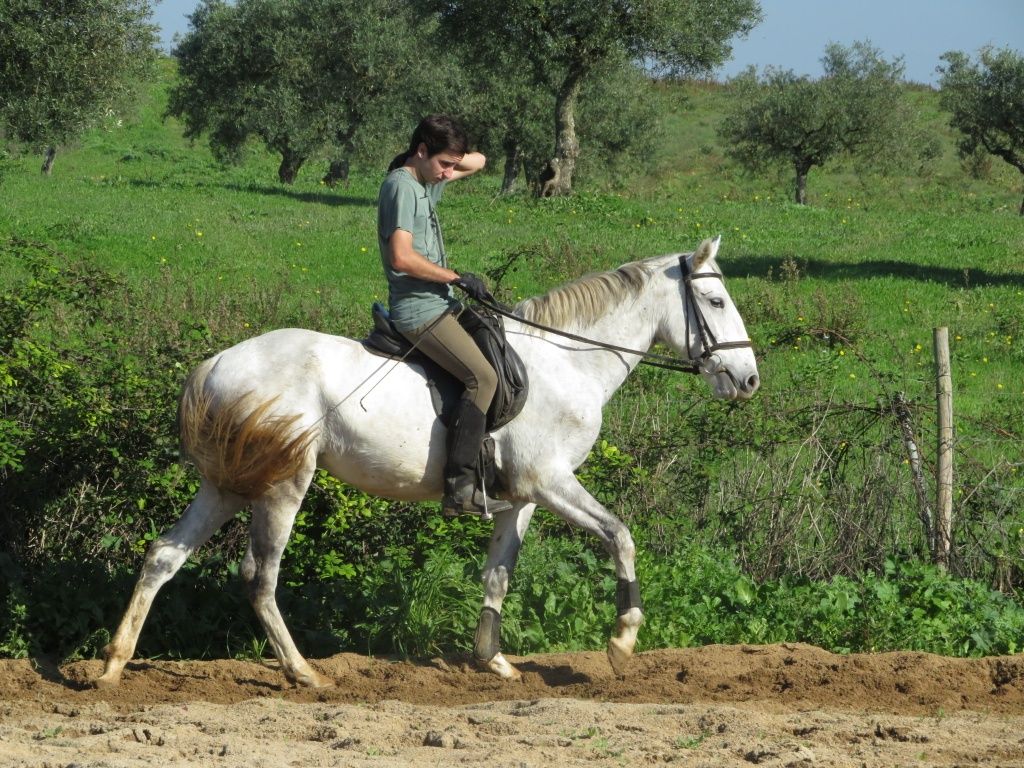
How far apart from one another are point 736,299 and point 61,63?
12.5 metres

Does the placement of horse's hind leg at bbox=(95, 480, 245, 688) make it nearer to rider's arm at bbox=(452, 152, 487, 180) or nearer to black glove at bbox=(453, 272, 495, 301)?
black glove at bbox=(453, 272, 495, 301)

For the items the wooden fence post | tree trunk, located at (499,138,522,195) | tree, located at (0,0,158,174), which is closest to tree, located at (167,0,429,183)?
tree trunk, located at (499,138,522,195)

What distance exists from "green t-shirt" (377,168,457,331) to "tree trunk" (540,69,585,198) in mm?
21411

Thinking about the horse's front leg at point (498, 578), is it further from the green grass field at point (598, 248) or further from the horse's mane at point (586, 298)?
the green grass field at point (598, 248)

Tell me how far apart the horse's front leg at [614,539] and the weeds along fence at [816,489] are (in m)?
1.84

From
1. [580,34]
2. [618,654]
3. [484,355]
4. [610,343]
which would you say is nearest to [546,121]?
[580,34]

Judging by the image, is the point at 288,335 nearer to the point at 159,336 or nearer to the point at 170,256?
the point at 159,336

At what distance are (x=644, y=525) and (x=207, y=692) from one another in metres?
3.43

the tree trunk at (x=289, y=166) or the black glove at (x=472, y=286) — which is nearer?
the black glove at (x=472, y=286)

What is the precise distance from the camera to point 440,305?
6160mm

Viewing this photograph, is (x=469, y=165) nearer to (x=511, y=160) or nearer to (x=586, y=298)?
(x=586, y=298)

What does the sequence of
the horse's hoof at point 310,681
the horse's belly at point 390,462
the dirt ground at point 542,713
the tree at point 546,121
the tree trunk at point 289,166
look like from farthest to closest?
the tree trunk at point 289,166 → the tree at point 546,121 → the horse's hoof at point 310,681 → the horse's belly at point 390,462 → the dirt ground at point 542,713

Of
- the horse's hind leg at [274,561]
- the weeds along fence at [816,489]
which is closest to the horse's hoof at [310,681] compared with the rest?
the horse's hind leg at [274,561]

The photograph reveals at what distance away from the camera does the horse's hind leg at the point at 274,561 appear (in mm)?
6129
